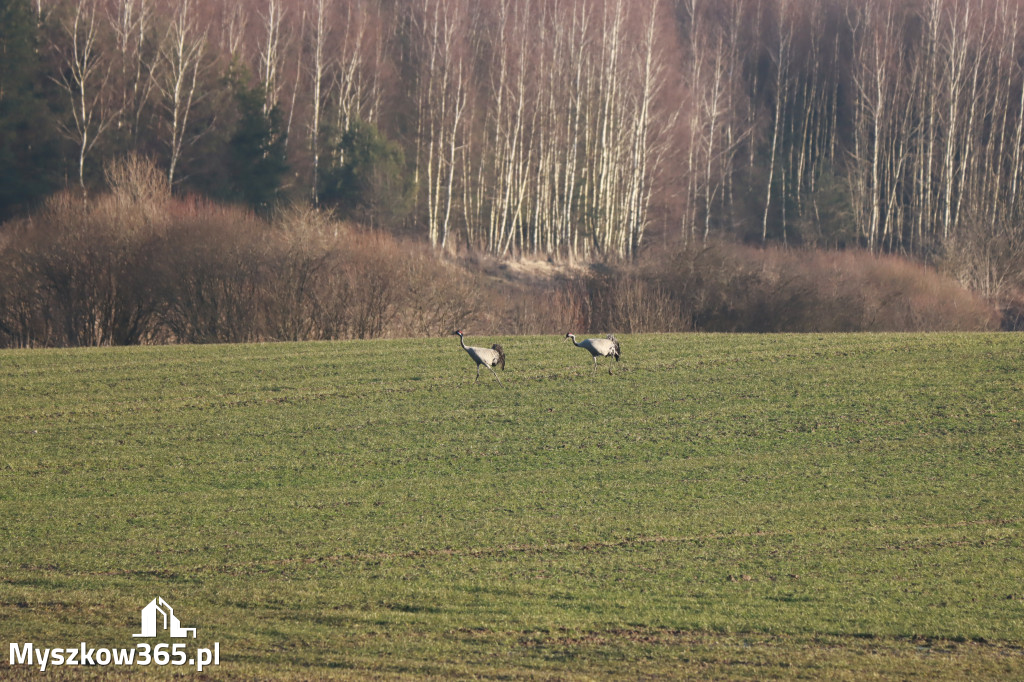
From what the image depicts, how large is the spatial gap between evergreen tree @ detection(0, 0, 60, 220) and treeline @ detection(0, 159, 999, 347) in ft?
34.8

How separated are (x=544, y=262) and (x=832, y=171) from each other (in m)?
29.0

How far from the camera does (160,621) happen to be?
34.6 feet

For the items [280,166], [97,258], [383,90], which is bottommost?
[97,258]

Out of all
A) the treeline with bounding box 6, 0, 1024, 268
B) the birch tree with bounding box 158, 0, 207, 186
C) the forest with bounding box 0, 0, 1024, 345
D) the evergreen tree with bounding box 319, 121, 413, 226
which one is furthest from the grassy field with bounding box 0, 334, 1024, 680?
the treeline with bounding box 6, 0, 1024, 268

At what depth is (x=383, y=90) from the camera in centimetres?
7150

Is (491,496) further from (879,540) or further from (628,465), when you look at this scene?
(879,540)

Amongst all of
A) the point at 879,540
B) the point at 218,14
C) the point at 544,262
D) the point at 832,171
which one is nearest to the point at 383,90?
the point at 218,14

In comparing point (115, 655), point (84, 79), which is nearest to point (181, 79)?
point (84, 79)

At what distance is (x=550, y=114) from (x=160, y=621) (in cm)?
6000

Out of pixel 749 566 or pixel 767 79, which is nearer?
pixel 749 566

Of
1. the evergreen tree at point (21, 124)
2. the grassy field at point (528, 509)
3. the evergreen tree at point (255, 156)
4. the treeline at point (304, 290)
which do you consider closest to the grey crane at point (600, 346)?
the grassy field at point (528, 509)

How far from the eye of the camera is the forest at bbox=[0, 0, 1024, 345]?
54.2m

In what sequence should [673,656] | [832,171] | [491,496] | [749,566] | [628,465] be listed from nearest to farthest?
[673,656]
[749,566]
[491,496]
[628,465]
[832,171]

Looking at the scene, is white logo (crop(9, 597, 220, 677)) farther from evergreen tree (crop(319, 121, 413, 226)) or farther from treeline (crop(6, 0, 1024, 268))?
evergreen tree (crop(319, 121, 413, 226))
